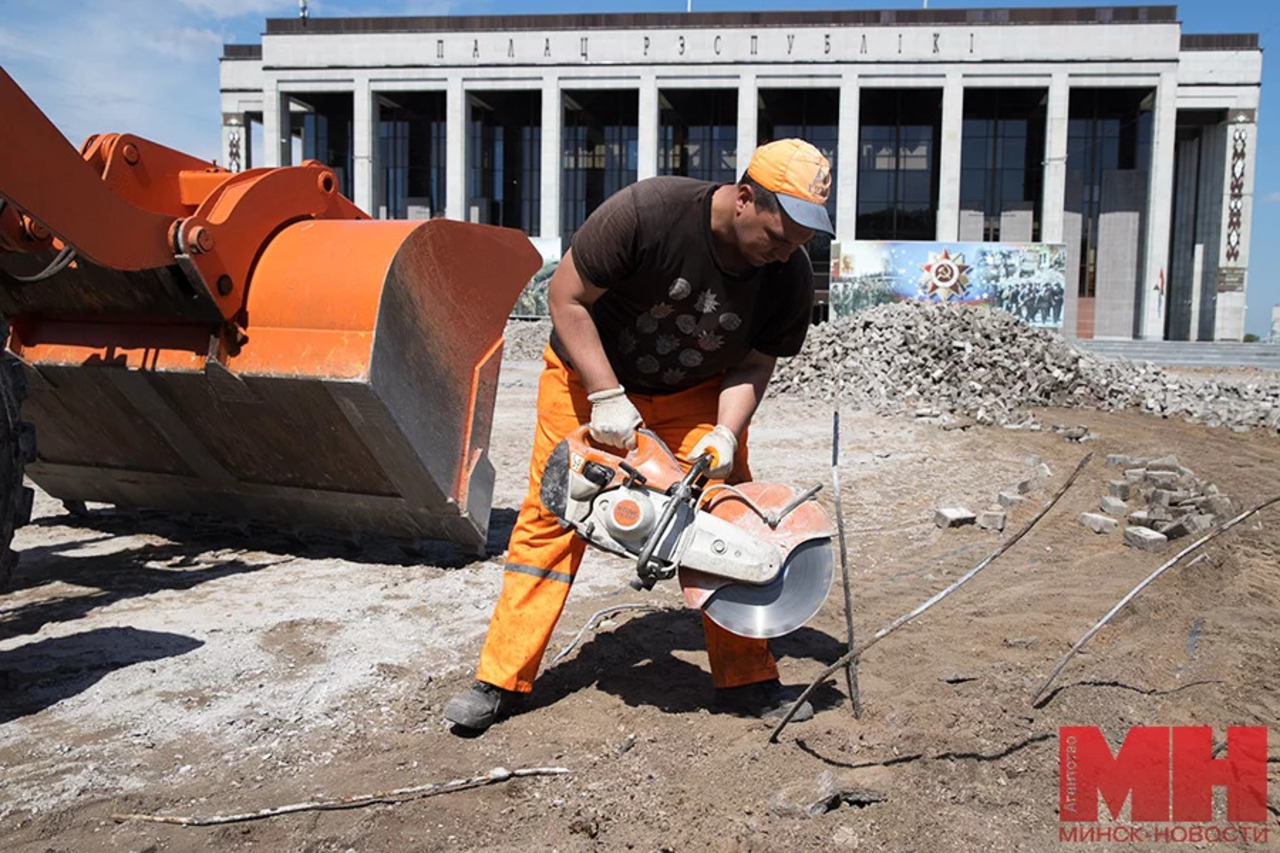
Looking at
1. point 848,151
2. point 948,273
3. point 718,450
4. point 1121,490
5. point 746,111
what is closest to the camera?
point 718,450

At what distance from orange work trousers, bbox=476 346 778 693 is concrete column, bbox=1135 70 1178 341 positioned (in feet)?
110

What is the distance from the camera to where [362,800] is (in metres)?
2.28

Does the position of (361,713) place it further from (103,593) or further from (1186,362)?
(1186,362)

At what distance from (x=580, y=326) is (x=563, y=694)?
1.22 meters

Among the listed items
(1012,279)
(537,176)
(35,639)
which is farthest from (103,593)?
(537,176)

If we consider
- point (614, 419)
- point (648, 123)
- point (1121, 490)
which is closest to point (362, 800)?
point (614, 419)

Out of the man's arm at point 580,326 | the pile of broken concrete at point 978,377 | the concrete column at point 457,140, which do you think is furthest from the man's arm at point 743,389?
the concrete column at point 457,140

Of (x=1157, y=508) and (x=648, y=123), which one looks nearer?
(x=1157, y=508)

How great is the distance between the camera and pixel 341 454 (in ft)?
13.1

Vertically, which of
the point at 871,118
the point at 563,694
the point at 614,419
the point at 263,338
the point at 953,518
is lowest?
the point at 563,694

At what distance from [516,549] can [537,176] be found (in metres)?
37.9

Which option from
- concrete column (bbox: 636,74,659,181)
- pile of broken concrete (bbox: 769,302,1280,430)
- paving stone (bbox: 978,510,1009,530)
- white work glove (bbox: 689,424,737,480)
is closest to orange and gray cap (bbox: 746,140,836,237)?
white work glove (bbox: 689,424,737,480)

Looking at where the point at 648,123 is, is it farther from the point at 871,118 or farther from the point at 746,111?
the point at 871,118

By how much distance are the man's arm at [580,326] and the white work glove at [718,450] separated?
1.02 ft
